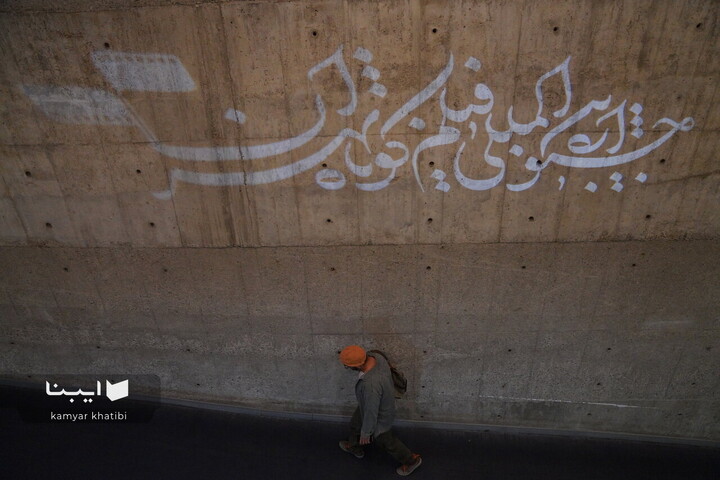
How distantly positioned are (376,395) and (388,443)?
553 mm

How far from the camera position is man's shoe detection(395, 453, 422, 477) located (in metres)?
3.53

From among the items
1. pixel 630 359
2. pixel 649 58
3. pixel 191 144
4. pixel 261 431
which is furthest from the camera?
pixel 261 431

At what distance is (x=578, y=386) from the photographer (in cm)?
374

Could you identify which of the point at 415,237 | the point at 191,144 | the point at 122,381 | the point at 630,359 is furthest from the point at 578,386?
the point at 122,381

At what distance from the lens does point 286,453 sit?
3717 millimetres

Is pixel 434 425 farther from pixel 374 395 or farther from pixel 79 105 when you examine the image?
pixel 79 105

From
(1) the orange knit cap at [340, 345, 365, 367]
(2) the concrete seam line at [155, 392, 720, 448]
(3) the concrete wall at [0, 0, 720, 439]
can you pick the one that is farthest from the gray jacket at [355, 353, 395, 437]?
(2) the concrete seam line at [155, 392, 720, 448]

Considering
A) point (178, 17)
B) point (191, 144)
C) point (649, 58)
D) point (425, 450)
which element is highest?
point (178, 17)

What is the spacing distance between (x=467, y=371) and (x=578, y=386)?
0.98 metres

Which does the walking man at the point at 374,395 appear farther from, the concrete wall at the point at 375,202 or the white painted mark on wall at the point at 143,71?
the white painted mark on wall at the point at 143,71

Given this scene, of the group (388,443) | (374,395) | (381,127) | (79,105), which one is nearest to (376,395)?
(374,395)

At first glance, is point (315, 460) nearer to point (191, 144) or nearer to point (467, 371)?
point (467, 371)

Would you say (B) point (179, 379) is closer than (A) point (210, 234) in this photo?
No

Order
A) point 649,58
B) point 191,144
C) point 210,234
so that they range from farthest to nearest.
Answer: point 210,234, point 191,144, point 649,58
